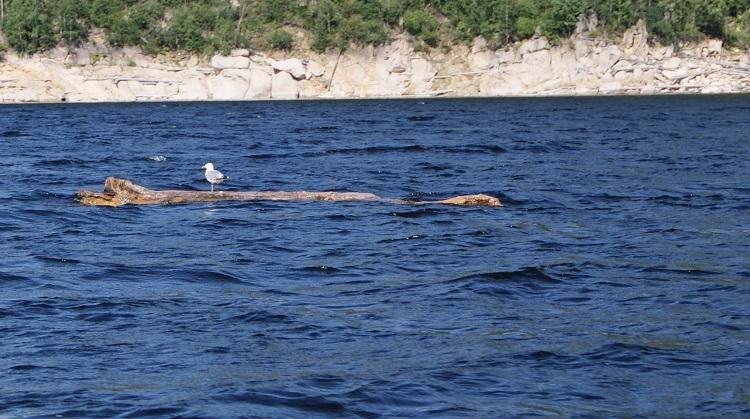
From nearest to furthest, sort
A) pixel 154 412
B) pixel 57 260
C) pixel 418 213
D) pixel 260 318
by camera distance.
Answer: pixel 154 412, pixel 260 318, pixel 57 260, pixel 418 213

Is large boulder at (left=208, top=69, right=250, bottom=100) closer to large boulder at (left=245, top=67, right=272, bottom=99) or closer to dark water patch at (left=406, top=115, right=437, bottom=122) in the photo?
large boulder at (left=245, top=67, right=272, bottom=99)

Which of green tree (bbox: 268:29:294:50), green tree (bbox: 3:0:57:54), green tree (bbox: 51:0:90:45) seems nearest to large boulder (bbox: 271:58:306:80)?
green tree (bbox: 268:29:294:50)

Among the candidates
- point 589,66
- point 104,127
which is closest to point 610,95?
point 589,66

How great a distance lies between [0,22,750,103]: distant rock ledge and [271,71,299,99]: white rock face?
0.24 feet

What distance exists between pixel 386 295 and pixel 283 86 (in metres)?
71.5

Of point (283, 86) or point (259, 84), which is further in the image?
point (283, 86)

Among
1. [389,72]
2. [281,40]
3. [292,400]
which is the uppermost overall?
[281,40]

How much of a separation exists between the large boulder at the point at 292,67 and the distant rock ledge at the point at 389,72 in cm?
7

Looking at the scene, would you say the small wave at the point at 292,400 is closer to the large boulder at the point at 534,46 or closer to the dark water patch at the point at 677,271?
the dark water patch at the point at 677,271

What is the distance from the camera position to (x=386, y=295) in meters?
13.8

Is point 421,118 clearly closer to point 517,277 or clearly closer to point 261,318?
point 517,277

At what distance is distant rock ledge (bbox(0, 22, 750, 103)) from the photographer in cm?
8212

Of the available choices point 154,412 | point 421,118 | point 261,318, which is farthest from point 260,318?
point 421,118

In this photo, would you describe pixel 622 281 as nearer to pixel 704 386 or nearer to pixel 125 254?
pixel 704 386
